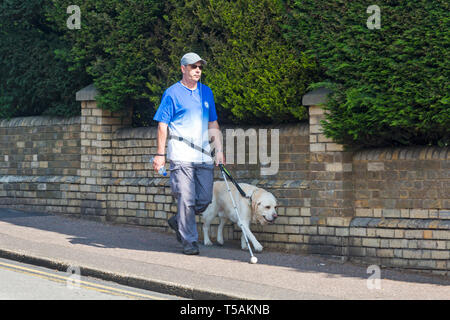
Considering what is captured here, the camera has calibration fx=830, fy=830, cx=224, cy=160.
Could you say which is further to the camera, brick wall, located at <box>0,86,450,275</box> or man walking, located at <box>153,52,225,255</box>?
man walking, located at <box>153,52,225,255</box>

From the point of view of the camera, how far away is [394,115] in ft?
32.2

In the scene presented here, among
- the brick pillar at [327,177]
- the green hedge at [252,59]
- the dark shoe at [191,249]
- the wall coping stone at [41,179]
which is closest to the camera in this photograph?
the green hedge at [252,59]

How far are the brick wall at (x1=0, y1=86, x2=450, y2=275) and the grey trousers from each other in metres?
1.34

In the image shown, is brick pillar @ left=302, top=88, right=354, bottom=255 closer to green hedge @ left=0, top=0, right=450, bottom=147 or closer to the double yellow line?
green hedge @ left=0, top=0, right=450, bottom=147

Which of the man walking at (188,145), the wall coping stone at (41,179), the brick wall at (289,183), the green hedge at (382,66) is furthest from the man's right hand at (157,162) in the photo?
the wall coping stone at (41,179)

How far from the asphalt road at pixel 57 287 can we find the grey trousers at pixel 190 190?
1.63 metres

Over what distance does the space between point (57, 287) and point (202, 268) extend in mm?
1766

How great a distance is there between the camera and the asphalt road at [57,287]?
7.86 m

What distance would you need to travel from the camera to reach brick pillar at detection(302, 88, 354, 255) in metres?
10.7

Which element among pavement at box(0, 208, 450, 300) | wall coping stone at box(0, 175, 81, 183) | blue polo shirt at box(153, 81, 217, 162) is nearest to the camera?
A: pavement at box(0, 208, 450, 300)

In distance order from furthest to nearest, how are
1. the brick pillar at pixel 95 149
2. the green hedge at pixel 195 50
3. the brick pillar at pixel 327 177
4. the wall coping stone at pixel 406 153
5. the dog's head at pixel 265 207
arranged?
the brick pillar at pixel 95 149
the green hedge at pixel 195 50
the dog's head at pixel 265 207
the brick pillar at pixel 327 177
the wall coping stone at pixel 406 153

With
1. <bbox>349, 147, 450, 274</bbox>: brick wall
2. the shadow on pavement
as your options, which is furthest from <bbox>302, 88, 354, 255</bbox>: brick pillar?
the shadow on pavement

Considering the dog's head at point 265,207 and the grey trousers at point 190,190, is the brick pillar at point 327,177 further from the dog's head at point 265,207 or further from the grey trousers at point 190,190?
the grey trousers at point 190,190

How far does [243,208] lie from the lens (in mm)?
11000
